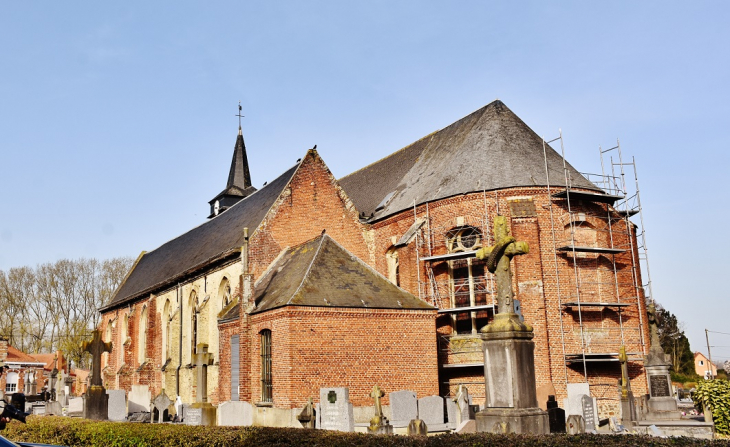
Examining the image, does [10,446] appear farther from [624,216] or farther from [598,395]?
[624,216]

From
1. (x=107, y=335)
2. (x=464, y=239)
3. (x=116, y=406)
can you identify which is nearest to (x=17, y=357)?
(x=107, y=335)

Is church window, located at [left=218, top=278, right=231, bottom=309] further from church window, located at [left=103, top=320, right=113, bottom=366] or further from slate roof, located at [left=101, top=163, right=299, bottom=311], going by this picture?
church window, located at [left=103, top=320, right=113, bottom=366]

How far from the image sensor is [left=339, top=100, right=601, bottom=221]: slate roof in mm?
23078

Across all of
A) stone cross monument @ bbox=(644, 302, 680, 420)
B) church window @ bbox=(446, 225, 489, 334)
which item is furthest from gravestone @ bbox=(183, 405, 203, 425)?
stone cross monument @ bbox=(644, 302, 680, 420)

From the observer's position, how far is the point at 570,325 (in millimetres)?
21641

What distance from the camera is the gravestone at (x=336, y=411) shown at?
15.6 m

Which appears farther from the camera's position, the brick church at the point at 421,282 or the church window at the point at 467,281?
the church window at the point at 467,281

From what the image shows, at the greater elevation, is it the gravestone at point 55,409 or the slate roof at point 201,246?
the slate roof at point 201,246

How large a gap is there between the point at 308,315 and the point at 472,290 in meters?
6.19

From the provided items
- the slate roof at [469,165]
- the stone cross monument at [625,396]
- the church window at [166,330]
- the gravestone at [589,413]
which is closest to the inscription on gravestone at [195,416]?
the gravestone at [589,413]

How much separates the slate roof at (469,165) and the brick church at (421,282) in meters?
0.07

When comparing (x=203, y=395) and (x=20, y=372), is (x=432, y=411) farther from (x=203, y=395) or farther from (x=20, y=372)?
(x=20, y=372)

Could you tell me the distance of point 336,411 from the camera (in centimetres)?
1586

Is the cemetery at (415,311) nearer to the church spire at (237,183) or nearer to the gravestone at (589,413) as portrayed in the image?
the gravestone at (589,413)
